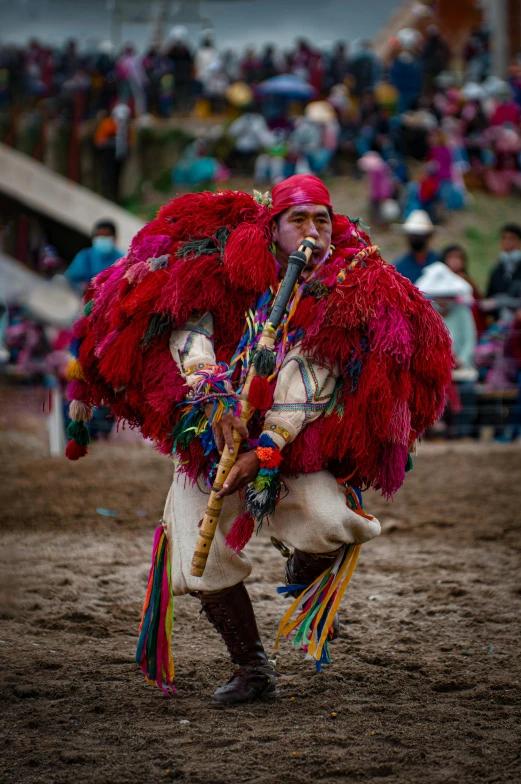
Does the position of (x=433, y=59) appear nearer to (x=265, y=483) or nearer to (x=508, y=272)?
(x=508, y=272)

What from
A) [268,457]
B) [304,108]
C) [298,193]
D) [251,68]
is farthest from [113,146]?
[268,457]

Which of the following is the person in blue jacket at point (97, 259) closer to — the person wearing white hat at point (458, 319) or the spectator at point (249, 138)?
the person wearing white hat at point (458, 319)

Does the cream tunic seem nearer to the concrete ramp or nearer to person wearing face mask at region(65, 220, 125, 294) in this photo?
person wearing face mask at region(65, 220, 125, 294)

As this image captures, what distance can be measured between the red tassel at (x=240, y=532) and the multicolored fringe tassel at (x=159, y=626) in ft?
1.29

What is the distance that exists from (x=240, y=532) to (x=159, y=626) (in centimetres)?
57

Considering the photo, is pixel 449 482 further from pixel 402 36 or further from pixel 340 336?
pixel 402 36

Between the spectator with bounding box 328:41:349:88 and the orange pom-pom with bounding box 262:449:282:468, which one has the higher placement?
the spectator with bounding box 328:41:349:88

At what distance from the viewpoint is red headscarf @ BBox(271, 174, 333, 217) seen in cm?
360

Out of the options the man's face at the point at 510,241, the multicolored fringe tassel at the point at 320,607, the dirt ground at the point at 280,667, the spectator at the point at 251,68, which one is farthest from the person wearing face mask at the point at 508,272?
the spectator at the point at 251,68

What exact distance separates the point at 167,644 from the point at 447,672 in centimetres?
110

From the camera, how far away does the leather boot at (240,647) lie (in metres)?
3.57

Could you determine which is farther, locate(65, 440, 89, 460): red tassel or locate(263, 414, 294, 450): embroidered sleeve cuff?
locate(65, 440, 89, 460): red tassel

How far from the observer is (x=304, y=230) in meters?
3.62

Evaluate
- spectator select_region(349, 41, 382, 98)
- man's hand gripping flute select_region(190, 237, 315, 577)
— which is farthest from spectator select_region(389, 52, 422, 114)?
man's hand gripping flute select_region(190, 237, 315, 577)
